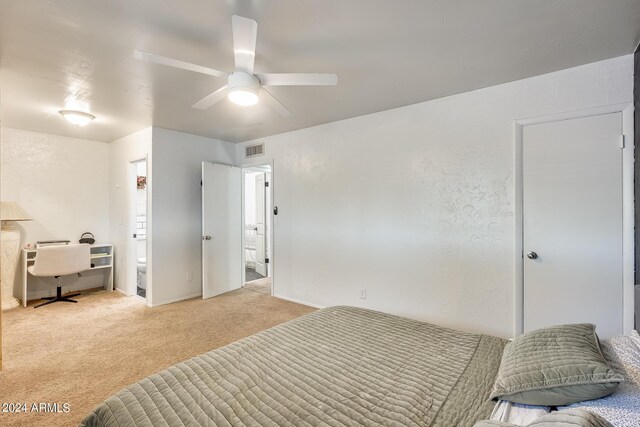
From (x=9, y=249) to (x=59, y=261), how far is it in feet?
2.17

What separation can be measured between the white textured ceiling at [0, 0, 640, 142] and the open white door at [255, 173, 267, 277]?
301 cm

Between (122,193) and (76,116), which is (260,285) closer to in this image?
(122,193)

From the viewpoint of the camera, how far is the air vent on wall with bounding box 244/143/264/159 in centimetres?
464

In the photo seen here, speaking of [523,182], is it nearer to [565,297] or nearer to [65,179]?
[565,297]

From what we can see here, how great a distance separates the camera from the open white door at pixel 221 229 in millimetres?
4414

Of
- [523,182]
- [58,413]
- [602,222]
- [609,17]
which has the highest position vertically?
[609,17]

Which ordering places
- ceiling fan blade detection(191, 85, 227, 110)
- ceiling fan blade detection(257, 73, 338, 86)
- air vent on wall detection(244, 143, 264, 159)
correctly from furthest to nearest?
air vent on wall detection(244, 143, 264, 159) < ceiling fan blade detection(191, 85, 227, 110) < ceiling fan blade detection(257, 73, 338, 86)

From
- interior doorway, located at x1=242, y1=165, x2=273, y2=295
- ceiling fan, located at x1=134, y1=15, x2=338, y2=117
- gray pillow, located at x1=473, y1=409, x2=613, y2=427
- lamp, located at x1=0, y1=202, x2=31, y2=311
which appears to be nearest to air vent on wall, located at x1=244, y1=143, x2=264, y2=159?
interior doorway, located at x1=242, y1=165, x2=273, y2=295

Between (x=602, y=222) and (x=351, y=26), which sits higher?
(x=351, y=26)

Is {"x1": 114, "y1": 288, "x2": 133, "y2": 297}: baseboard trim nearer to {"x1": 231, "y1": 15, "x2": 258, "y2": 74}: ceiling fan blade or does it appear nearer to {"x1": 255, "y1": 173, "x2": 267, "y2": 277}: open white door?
{"x1": 255, "y1": 173, "x2": 267, "y2": 277}: open white door

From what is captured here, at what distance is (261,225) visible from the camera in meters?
6.09

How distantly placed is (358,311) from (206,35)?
2.17m

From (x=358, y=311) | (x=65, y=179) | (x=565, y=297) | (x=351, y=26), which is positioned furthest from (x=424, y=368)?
(x=65, y=179)

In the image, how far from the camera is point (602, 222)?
226 centimetres
